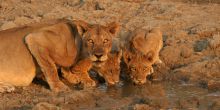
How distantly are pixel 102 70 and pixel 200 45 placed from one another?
2.29 m

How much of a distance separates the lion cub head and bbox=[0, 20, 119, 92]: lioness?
0.33m

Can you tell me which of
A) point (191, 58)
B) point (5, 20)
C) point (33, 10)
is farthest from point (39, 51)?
point (33, 10)

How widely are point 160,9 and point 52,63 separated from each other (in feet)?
15.6

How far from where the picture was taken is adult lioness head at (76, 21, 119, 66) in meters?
8.02

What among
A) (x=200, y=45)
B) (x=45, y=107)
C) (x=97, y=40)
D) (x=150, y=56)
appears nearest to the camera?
(x=45, y=107)

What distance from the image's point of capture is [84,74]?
28.9 feet

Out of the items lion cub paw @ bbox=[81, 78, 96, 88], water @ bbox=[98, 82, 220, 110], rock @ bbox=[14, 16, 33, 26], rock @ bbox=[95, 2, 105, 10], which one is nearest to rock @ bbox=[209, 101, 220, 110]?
water @ bbox=[98, 82, 220, 110]

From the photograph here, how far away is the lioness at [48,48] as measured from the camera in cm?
828

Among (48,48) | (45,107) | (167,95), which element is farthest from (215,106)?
(48,48)

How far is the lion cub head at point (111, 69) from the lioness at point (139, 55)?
20 centimetres

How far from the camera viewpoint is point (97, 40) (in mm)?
8180

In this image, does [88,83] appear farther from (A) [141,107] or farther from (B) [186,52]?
(B) [186,52]

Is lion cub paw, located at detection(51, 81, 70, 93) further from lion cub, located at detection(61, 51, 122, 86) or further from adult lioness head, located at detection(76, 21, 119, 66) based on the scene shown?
adult lioness head, located at detection(76, 21, 119, 66)

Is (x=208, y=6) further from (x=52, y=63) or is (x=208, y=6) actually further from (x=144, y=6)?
(x=52, y=63)
